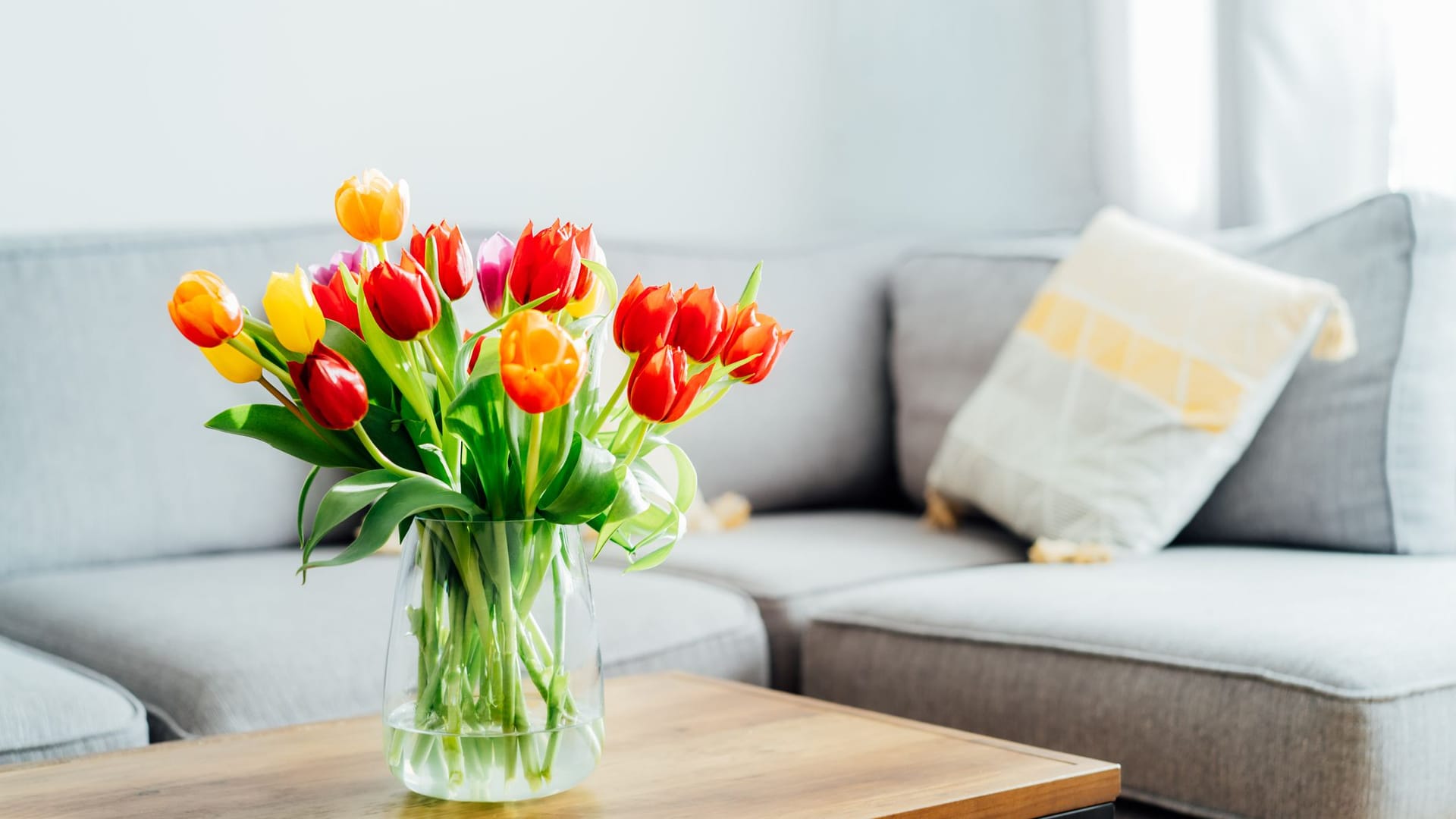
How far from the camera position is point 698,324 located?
2.68 ft

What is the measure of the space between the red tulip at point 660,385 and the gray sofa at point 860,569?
2.16ft

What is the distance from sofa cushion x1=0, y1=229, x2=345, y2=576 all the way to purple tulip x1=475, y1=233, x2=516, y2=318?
1.11m

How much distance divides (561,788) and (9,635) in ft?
3.13

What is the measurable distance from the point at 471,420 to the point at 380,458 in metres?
0.06

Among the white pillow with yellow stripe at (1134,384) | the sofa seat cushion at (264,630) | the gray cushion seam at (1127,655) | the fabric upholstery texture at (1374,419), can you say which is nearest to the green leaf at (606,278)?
the sofa seat cushion at (264,630)

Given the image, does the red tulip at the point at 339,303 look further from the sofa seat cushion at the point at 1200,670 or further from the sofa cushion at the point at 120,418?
the sofa cushion at the point at 120,418

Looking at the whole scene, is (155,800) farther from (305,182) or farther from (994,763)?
(305,182)

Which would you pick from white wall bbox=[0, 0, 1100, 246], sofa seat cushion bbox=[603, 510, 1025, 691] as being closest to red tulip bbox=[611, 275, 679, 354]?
sofa seat cushion bbox=[603, 510, 1025, 691]

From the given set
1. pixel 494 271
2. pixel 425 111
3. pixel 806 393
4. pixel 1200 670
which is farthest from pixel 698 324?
pixel 425 111

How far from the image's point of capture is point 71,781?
36.7 inches

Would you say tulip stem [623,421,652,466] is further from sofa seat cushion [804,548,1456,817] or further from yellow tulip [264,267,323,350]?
sofa seat cushion [804,548,1456,817]

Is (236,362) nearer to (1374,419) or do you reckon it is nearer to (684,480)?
(684,480)

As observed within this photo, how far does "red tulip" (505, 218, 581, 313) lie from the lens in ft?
2.66

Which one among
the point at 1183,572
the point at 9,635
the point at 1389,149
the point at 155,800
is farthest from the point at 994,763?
the point at 1389,149
